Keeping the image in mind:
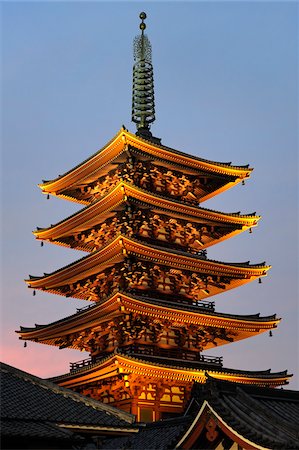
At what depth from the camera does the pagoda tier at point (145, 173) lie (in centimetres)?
3875

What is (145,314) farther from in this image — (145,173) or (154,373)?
(145,173)

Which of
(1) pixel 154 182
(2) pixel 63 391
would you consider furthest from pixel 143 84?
(2) pixel 63 391

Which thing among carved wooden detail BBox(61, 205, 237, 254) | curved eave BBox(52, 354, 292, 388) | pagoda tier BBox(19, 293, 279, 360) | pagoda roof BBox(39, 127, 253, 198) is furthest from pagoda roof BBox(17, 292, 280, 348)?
pagoda roof BBox(39, 127, 253, 198)

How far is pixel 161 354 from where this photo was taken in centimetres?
3550

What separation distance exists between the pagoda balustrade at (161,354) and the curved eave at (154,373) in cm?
63

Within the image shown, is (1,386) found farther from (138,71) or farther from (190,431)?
(138,71)

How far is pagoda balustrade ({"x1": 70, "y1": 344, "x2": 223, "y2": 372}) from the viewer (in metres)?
34.6

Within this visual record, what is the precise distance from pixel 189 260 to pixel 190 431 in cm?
2062

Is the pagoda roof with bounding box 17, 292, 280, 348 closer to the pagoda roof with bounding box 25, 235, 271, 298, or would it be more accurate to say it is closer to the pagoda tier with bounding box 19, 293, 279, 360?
the pagoda tier with bounding box 19, 293, 279, 360

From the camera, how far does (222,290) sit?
4138 cm

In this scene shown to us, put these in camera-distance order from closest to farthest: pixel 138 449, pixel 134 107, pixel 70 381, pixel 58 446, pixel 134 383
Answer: pixel 58 446
pixel 138 449
pixel 134 383
pixel 70 381
pixel 134 107

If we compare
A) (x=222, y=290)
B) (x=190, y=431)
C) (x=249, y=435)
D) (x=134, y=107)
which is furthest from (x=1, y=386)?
(x=134, y=107)

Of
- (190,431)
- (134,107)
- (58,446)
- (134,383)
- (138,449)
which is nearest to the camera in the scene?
(58,446)

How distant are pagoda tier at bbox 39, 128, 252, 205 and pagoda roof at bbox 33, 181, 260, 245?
4.69ft
